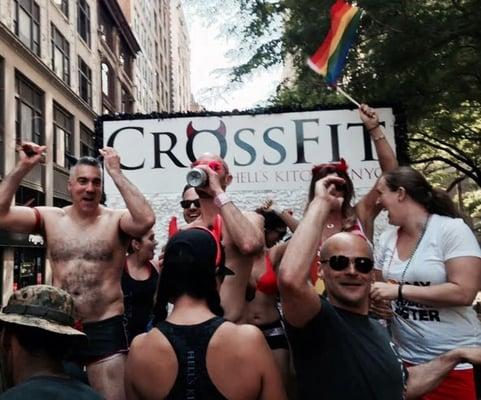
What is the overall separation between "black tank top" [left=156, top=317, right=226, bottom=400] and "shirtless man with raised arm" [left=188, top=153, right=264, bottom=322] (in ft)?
2.83

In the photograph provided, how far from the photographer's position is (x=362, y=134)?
586 centimetres

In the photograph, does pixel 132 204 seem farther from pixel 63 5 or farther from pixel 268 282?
pixel 63 5

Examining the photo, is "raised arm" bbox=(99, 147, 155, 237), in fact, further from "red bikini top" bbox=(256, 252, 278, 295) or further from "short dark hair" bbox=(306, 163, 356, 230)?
"short dark hair" bbox=(306, 163, 356, 230)

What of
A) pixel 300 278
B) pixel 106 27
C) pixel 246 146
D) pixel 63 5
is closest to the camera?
pixel 300 278

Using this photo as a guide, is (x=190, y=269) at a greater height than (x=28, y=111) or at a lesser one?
lesser

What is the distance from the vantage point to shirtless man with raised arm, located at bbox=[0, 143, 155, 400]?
359 cm

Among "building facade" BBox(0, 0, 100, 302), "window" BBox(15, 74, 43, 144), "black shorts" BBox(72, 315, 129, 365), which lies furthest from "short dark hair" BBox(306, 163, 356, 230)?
"window" BBox(15, 74, 43, 144)

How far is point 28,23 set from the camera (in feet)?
70.9

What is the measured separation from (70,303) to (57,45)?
25245 millimetres

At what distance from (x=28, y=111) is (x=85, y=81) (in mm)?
8567

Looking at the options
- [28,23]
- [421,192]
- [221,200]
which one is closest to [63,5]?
[28,23]

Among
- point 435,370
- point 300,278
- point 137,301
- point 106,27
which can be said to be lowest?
point 435,370

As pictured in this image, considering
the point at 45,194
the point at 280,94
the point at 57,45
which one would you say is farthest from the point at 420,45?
the point at 57,45

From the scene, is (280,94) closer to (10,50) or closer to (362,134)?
(362,134)
